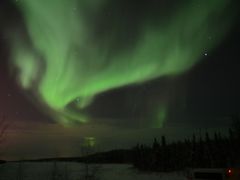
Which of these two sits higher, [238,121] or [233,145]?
[238,121]

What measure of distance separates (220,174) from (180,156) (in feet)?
323

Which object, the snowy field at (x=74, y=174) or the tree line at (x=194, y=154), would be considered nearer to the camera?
the snowy field at (x=74, y=174)

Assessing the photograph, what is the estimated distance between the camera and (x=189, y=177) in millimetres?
24250

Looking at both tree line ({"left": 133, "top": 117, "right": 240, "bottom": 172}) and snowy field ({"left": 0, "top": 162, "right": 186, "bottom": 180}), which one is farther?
tree line ({"left": 133, "top": 117, "right": 240, "bottom": 172})

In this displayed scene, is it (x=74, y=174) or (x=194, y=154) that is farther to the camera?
(x=194, y=154)

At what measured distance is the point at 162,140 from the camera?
138 meters

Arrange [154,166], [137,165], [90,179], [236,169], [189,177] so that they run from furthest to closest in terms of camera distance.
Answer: [137,165]
[154,166]
[90,179]
[189,177]
[236,169]

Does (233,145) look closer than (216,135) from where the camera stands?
Yes

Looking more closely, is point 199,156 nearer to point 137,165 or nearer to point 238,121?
point 238,121

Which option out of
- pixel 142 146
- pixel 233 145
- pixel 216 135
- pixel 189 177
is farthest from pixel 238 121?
pixel 189 177

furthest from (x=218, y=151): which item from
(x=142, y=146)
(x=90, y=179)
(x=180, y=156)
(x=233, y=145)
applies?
(x=90, y=179)

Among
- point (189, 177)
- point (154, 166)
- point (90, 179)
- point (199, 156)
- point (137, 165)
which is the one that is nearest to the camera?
point (189, 177)

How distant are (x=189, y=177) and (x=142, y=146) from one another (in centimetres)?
13156

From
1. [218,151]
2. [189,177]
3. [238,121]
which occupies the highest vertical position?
[238,121]
